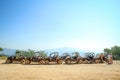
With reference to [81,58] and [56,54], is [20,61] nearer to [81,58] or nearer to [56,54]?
[56,54]

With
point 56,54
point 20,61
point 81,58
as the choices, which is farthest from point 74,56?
point 20,61

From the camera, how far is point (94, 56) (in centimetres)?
2589

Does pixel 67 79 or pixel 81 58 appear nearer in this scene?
pixel 67 79

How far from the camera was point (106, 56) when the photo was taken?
26375 mm

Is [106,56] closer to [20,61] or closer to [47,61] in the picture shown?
[47,61]

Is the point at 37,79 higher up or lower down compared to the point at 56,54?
lower down

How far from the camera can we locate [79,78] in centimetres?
1143

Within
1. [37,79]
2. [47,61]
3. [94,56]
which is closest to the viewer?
[37,79]

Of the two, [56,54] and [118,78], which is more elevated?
[56,54]

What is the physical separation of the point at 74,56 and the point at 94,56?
3.23m

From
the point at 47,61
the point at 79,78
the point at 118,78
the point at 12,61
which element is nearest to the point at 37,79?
the point at 79,78

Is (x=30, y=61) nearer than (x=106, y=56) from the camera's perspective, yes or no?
Yes

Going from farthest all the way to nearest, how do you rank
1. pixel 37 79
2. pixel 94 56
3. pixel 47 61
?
pixel 94 56 → pixel 47 61 → pixel 37 79

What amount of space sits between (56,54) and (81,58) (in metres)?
3.71
